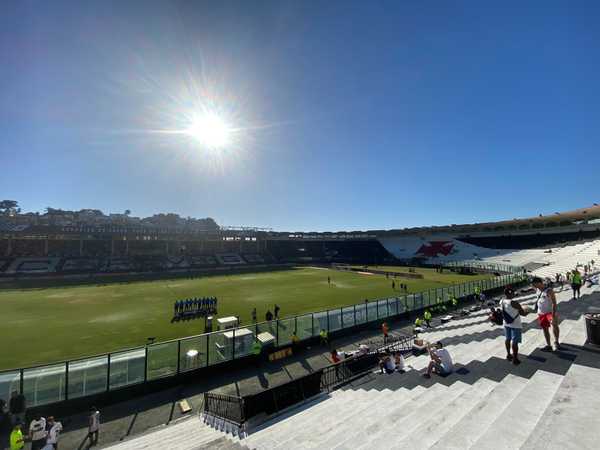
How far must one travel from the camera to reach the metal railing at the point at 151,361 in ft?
35.0

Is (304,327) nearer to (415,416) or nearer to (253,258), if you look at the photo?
(415,416)

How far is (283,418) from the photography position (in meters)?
7.86

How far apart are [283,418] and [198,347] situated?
312 inches

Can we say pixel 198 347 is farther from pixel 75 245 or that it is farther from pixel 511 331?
pixel 75 245

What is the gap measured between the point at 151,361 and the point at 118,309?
18827 millimetres

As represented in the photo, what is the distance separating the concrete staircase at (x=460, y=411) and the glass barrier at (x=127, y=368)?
12.1 feet

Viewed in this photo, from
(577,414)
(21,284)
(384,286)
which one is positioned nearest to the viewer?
(577,414)

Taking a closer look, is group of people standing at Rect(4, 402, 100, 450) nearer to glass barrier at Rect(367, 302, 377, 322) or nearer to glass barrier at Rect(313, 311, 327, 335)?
glass barrier at Rect(313, 311, 327, 335)

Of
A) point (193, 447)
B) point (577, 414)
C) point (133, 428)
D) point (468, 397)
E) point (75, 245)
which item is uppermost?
point (75, 245)

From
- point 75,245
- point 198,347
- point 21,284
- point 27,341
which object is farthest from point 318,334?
point 75,245

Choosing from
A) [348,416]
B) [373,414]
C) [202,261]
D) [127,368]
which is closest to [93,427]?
[127,368]

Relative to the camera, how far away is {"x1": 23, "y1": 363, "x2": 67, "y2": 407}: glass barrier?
10.6 m

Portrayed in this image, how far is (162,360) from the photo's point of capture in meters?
13.1

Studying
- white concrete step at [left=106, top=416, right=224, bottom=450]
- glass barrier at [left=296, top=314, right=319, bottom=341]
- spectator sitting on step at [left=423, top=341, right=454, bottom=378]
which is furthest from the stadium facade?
spectator sitting on step at [left=423, top=341, right=454, bottom=378]
